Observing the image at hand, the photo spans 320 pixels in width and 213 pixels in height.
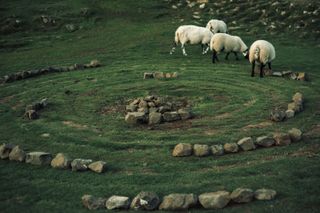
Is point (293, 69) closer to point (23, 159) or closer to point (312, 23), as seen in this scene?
point (312, 23)

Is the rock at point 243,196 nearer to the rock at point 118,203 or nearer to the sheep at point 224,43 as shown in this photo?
the rock at point 118,203

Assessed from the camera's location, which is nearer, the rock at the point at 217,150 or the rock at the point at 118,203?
the rock at the point at 118,203

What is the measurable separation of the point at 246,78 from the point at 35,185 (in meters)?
13.5

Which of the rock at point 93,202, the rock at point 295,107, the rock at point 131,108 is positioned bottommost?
the rock at point 93,202

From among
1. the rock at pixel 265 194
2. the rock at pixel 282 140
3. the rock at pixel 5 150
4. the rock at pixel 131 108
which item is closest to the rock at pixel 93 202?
the rock at pixel 265 194

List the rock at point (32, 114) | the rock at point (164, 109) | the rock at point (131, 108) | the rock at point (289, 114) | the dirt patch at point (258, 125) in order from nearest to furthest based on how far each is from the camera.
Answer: the dirt patch at point (258, 125)
the rock at point (289, 114)
the rock at point (164, 109)
the rock at point (32, 114)
the rock at point (131, 108)

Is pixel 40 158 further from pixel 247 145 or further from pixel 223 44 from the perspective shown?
pixel 223 44

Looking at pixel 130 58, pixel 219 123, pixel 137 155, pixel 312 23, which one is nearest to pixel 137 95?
pixel 219 123

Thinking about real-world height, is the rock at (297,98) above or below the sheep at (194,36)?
below

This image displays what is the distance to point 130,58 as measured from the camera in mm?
29875

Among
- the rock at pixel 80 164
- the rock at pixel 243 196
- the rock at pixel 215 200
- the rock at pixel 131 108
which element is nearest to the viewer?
the rock at pixel 215 200

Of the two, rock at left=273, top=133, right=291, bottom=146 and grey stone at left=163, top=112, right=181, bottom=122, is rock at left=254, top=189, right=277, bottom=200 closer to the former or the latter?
rock at left=273, top=133, right=291, bottom=146

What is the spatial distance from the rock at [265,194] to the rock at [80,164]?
5203 millimetres

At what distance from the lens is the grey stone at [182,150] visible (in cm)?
1448
